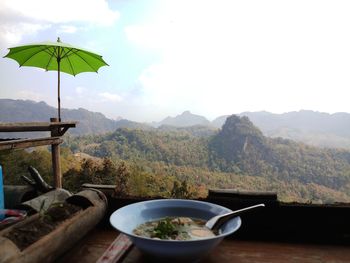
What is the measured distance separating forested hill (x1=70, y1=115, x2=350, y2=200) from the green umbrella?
2055cm

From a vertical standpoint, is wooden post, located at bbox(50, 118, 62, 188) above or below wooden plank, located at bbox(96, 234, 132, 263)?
below

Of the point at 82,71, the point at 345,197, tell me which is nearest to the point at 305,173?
the point at 345,197

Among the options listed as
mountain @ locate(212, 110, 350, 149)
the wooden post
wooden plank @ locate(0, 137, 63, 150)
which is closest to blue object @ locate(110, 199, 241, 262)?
wooden plank @ locate(0, 137, 63, 150)

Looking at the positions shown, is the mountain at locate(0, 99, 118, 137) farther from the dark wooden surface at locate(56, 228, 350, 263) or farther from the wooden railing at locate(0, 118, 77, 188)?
the dark wooden surface at locate(56, 228, 350, 263)

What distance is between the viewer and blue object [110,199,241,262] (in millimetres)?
713

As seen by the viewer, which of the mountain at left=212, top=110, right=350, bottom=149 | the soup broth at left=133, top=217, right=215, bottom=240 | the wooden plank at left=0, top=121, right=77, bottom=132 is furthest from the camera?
the mountain at left=212, top=110, right=350, bottom=149

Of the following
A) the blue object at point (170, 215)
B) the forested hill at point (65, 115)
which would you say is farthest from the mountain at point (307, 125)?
the blue object at point (170, 215)

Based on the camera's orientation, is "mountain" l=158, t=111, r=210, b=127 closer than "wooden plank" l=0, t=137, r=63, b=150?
No

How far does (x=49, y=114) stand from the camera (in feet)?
154

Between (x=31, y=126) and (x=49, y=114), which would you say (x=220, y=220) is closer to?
(x=31, y=126)

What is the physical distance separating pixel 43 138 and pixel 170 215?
2.72 meters

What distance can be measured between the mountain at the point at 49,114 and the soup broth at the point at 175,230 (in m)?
41.5

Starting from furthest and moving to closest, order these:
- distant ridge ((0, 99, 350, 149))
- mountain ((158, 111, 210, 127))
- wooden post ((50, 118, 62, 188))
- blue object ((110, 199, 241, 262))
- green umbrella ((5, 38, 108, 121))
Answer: mountain ((158, 111, 210, 127)) < distant ridge ((0, 99, 350, 149)) < green umbrella ((5, 38, 108, 121)) < wooden post ((50, 118, 62, 188)) < blue object ((110, 199, 241, 262))

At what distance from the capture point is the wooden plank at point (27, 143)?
2.63m
